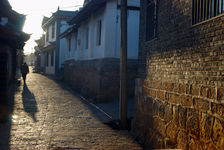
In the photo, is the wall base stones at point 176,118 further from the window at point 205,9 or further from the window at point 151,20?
the window at point 151,20

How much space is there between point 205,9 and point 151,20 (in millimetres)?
2725

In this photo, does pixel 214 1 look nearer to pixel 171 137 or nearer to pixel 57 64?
pixel 171 137

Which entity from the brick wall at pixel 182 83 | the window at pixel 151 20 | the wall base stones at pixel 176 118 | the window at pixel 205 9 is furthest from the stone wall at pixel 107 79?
the window at pixel 205 9

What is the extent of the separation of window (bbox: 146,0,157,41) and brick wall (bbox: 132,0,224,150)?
212 mm

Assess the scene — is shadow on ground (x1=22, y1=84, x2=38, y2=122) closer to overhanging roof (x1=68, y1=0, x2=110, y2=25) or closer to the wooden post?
the wooden post

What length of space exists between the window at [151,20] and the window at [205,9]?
193 centimetres

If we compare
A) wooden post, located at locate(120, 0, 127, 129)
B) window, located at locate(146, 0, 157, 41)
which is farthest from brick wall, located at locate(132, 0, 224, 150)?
wooden post, located at locate(120, 0, 127, 129)

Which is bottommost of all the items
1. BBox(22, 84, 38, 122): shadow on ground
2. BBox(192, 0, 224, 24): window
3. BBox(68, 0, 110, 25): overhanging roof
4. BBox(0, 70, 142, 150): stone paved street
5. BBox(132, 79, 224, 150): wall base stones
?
BBox(0, 70, 142, 150): stone paved street

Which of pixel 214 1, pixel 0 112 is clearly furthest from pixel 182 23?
pixel 0 112

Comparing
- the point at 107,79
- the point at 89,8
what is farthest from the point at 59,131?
the point at 89,8

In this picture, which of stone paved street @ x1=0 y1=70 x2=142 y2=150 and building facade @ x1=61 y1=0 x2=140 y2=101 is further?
building facade @ x1=61 y1=0 x2=140 y2=101

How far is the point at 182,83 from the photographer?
4742mm

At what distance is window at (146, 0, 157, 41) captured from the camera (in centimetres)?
651

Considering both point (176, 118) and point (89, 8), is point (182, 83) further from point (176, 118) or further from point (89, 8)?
Result: point (89, 8)
